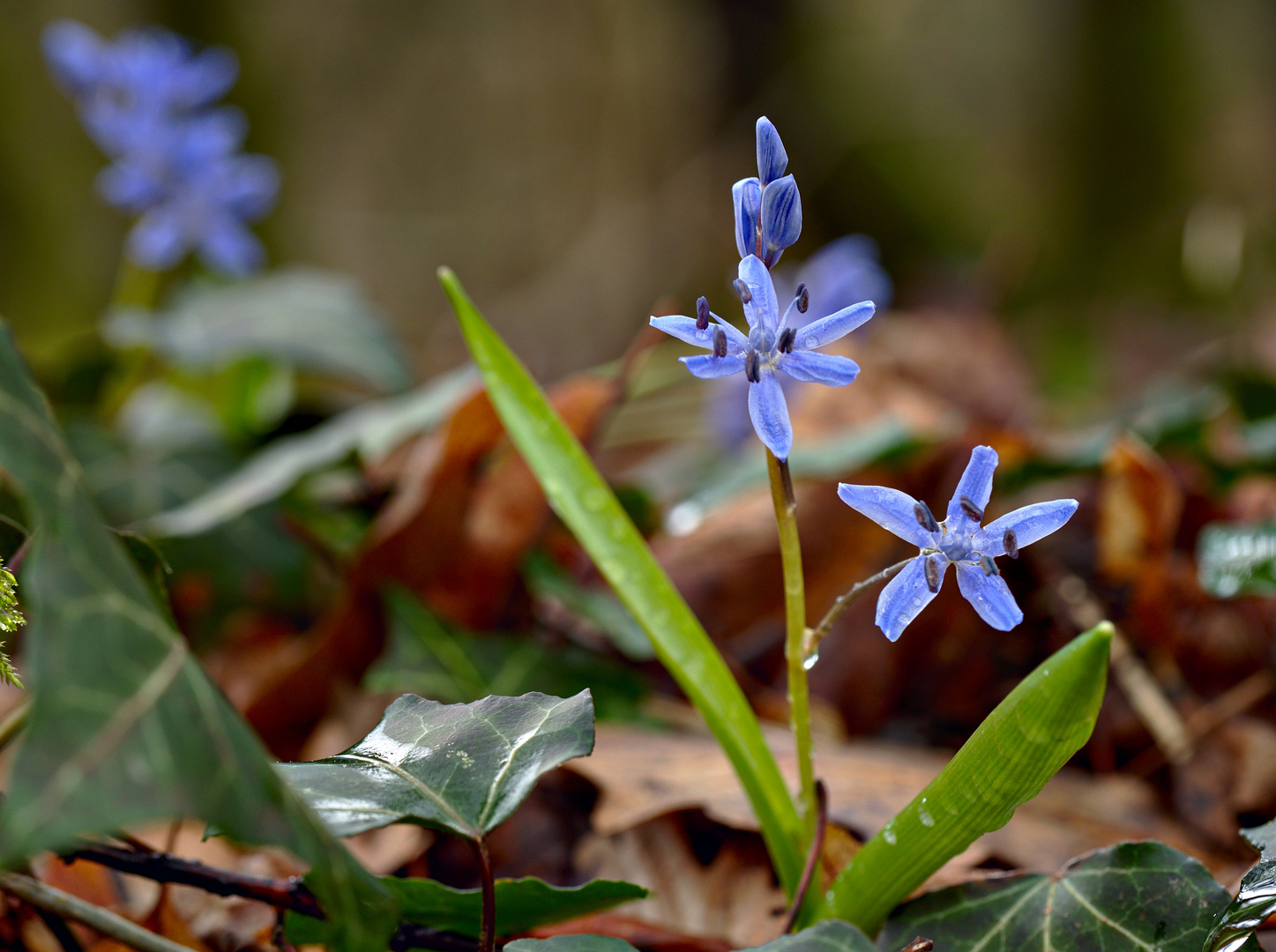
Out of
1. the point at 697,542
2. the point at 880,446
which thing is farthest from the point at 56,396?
the point at 880,446

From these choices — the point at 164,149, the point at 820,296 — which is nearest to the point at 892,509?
the point at 820,296

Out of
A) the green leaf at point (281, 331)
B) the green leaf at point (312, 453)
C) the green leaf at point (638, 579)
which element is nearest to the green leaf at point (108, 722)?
the green leaf at point (638, 579)

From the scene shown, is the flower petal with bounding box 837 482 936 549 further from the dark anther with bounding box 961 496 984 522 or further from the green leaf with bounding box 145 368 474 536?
the green leaf with bounding box 145 368 474 536

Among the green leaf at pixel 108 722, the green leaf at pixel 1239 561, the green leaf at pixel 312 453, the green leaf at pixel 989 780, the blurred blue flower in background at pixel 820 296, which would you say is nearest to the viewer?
the green leaf at pixel 108 722

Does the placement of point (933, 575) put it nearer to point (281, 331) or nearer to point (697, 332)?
point (697, 332)

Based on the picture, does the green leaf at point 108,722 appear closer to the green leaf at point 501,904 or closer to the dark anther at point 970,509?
the green leaf at point 501,904

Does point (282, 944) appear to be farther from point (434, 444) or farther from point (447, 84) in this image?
point (447, 84)
